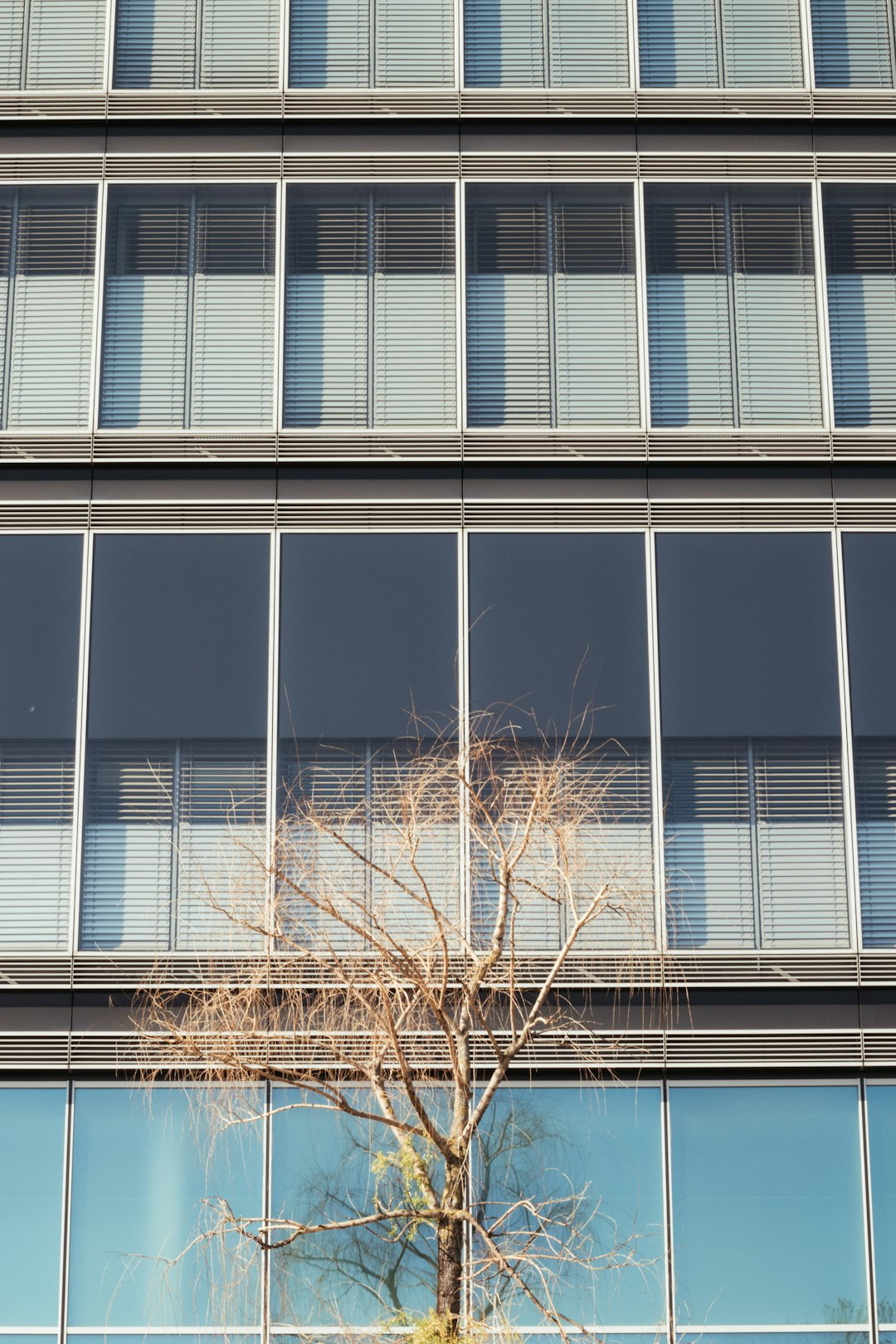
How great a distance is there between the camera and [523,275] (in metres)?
14.9

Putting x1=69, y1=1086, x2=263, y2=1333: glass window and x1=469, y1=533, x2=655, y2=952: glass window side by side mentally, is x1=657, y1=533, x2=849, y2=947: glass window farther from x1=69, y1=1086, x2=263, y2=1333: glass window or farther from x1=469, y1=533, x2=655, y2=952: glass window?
x1=69, y1=1086, x2=263, y2=1333: glass window

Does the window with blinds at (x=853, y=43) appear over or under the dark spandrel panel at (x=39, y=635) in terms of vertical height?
over

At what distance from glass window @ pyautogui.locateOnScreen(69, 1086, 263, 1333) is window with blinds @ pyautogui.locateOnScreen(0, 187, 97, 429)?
611cm

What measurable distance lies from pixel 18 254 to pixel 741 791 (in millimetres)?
8278

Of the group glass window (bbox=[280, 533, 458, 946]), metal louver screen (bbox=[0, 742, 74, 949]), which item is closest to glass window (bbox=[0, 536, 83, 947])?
metal louver screen (bbox=[0, 742, 74, 949])

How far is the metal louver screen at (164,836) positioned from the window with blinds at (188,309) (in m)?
3.09

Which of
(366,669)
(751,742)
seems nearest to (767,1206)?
(751,742)

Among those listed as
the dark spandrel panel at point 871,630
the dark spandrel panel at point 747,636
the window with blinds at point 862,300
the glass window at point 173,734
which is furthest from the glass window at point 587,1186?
the window with blinds at point 862,300

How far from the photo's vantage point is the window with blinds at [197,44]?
50.4 ft

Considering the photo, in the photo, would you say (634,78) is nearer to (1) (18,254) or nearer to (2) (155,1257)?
(1) (18,254)

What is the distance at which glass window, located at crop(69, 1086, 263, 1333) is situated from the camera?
41.0ft

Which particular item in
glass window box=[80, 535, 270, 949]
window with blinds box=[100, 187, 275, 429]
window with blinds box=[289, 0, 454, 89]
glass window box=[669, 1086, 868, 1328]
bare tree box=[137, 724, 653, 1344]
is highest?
window with blinds box=[289, 0, 454, 89]

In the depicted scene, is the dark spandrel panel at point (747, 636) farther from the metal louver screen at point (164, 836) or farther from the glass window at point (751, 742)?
the metal louver screen at point (164, 836)

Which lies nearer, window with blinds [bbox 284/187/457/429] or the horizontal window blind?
the horizontal window blind
